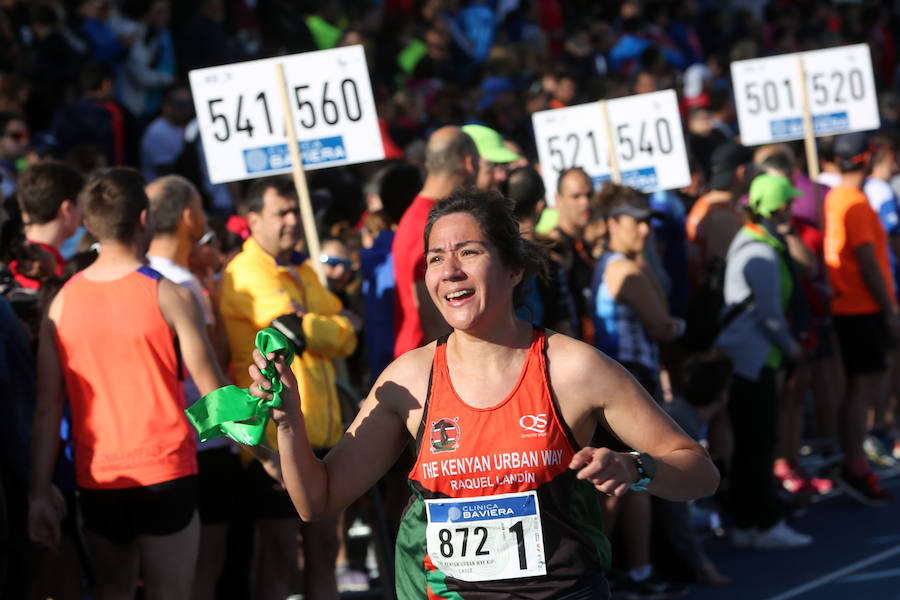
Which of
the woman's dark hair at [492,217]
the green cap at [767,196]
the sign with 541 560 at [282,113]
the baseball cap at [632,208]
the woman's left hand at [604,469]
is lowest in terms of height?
the woman's left hand at [604,469]

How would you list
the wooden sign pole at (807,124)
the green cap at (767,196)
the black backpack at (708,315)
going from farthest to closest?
the wooden sign pole at (807,124) < the green cap at (767,196) < the black backpack at (708,315)

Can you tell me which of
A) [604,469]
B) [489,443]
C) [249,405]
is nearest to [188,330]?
[249,405]

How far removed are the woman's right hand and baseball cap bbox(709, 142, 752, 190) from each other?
6639 millimetres

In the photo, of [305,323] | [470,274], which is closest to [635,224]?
[305,323]

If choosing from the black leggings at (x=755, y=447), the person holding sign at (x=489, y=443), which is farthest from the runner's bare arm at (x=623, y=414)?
the black leggings at (x=755, y=447)

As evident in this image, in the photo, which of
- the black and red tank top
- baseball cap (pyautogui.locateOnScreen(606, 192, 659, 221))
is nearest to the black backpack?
baseball cap (pyautogui.locateOnScreen(606, 192, 659, 221))

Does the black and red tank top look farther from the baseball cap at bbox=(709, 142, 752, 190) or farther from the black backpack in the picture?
the baseball cap at bbox=(709, 142, 752, 190)

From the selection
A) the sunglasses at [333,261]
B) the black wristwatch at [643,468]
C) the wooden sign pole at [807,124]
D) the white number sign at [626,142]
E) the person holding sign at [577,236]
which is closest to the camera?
the black wristwatch at [643,468]

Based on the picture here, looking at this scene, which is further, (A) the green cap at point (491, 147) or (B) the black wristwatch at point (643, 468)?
(A) the green cap at point (491, 147)

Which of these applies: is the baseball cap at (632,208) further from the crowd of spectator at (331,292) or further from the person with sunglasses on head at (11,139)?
the person with sunglasses on head at (11,139)

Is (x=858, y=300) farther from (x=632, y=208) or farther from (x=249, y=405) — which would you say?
(x=249, y=405)

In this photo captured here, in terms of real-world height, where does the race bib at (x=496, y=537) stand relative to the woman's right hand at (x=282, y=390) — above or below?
below

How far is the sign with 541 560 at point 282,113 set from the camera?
671cm

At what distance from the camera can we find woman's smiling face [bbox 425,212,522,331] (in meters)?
3.59
